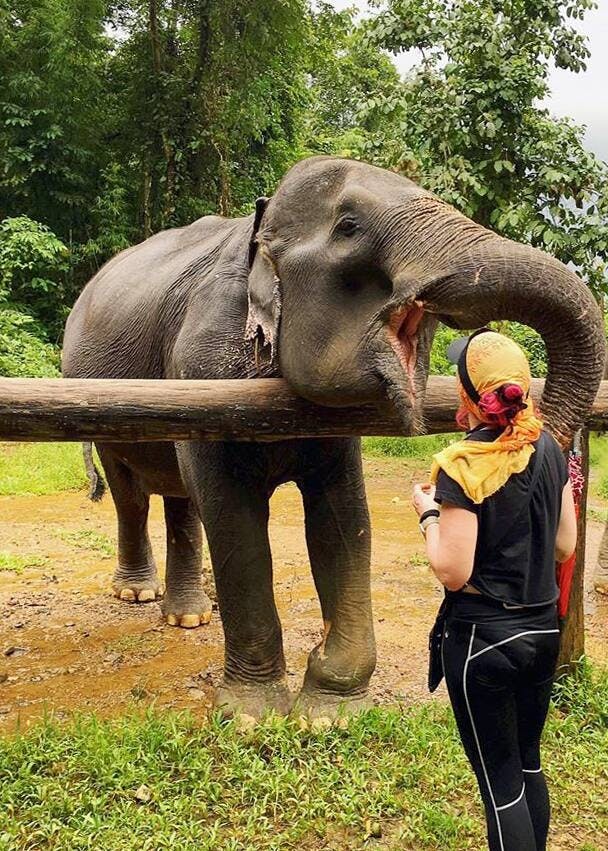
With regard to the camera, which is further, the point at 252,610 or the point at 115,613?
the point at 115,613

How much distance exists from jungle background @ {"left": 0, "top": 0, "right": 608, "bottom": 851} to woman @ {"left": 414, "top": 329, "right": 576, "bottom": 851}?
2.28 ft

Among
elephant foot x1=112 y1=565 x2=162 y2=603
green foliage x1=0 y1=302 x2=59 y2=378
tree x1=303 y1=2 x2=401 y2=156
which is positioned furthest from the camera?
tree x1=303 y1=2 x2=401 y2=156

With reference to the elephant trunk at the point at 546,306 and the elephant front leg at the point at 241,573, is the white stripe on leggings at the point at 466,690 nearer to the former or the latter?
the elephant trunk at the point at 546,306

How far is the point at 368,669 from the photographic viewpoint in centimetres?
360

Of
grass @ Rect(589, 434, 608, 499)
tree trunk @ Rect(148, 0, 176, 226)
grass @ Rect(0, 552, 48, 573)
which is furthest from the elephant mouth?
tree trunk @ Rect(148, 0, 176, 226)

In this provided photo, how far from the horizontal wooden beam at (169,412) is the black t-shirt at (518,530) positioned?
66 cm

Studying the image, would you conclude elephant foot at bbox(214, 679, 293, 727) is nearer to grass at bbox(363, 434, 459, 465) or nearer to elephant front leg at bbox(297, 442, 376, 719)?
elephant front leg at bbox(297, 442, 376, 719)

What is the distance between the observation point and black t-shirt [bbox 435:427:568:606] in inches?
79.8

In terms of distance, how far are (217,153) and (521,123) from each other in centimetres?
851

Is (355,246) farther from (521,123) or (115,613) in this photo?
(521,123)

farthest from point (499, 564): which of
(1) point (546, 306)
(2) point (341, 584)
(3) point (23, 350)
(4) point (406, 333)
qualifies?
(3) point (23, 350)

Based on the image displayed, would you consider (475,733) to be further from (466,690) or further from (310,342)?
(310,342)

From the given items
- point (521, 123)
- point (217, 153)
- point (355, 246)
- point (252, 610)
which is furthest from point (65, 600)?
point (217, 153)

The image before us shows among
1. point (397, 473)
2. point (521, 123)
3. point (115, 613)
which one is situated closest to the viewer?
point (115, 613)
